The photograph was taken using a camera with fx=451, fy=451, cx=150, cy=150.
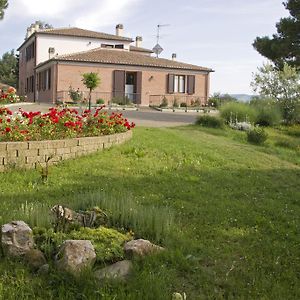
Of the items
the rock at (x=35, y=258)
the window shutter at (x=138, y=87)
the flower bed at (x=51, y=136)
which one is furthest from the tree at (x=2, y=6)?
the rock at (x=35, y=258)

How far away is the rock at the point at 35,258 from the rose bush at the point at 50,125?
4228 millimetres

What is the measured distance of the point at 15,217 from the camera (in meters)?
4.66

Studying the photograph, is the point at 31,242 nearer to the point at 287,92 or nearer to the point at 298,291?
the point at 298,291

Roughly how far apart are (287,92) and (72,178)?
58.6 ft

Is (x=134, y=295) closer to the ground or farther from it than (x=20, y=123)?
closer to the ground

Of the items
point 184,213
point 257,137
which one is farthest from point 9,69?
point 184,213

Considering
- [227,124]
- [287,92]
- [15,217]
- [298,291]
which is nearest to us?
[298,291]

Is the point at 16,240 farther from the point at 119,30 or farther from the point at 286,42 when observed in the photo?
the point at 119,30

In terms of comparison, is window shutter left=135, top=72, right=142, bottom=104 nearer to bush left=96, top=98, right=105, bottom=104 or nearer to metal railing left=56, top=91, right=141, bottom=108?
metal railing left=56, top=91, right=141, bottom=108

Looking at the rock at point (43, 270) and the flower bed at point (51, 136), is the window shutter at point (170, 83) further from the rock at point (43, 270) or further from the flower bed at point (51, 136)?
the rock at point (43, 270)

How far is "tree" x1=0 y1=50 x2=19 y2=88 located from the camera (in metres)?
79.2

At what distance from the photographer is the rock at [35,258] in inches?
150

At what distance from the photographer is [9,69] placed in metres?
87.1

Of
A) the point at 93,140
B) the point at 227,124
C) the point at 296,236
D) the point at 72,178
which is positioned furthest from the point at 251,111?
the point at 296,236
